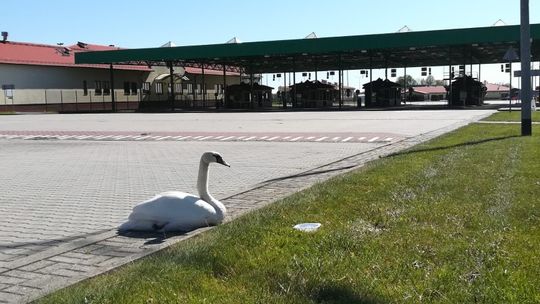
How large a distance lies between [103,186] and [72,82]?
63.8 meters

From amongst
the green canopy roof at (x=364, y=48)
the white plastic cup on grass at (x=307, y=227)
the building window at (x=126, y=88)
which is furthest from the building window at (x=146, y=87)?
the white plastic cup on grass at (x=307, y=227)

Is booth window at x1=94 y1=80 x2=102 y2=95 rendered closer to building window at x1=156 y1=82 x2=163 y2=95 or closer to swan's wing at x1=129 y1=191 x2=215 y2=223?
building window at x1=156 y1=82 x2=163 y2=95

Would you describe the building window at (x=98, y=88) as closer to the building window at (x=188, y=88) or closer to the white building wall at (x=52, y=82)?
the white building wall at (x=52, y=82)

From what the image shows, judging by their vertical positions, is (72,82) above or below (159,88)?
above

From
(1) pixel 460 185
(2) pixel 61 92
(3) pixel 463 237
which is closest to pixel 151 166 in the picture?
(1) pixel 460 185

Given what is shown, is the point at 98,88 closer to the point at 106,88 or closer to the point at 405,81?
the point at 106,88

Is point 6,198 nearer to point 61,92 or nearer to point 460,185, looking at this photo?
point 460,185

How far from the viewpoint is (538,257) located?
5.01 m

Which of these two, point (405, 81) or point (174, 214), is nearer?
point (174, 214)

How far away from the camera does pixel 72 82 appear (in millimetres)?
71000

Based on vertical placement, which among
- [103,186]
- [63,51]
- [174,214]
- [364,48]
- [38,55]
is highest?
[63,51]

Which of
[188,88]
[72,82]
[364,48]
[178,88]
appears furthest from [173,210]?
[188,88]

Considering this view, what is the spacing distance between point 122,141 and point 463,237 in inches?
716

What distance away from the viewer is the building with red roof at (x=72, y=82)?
63844mm
